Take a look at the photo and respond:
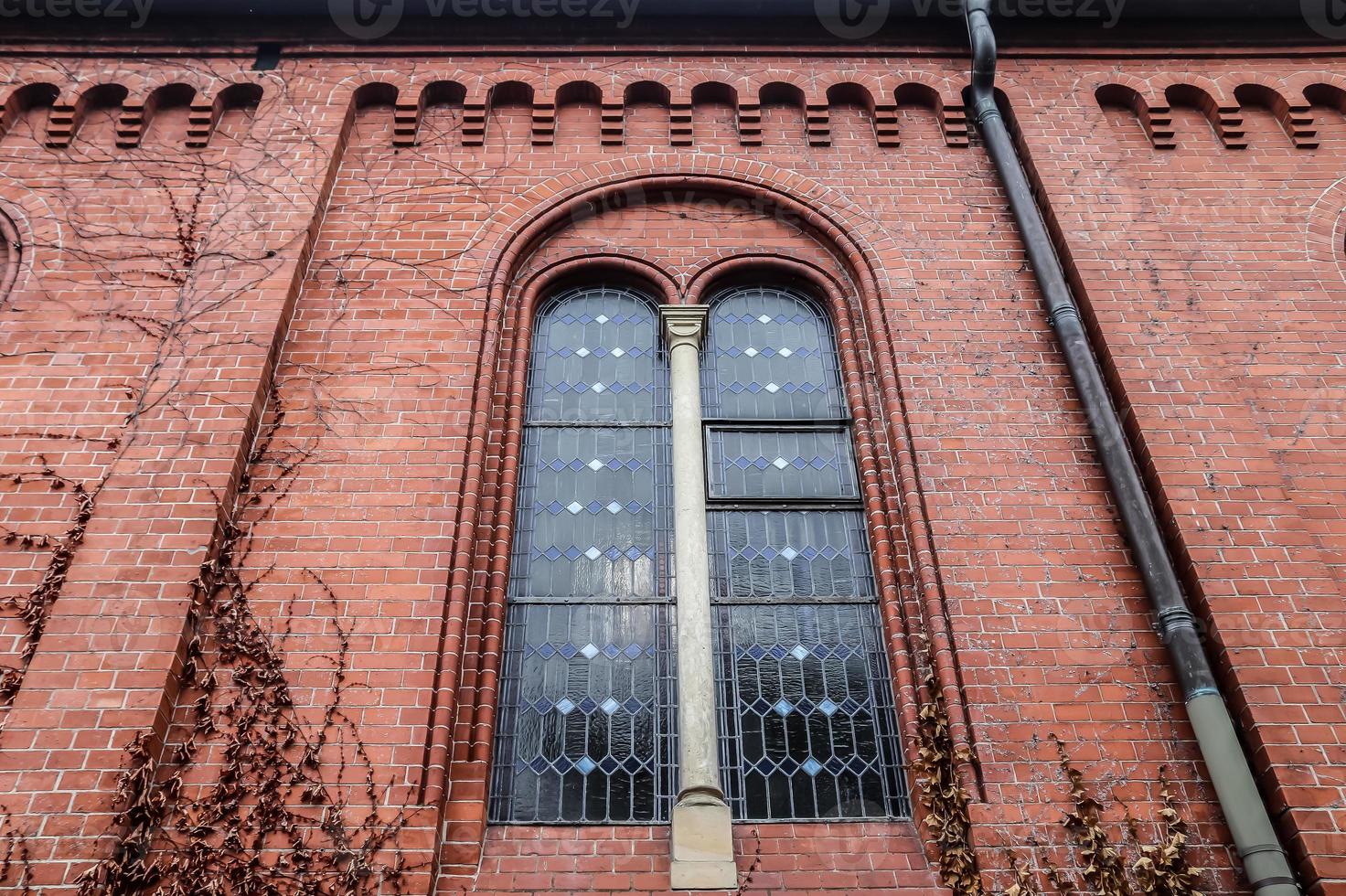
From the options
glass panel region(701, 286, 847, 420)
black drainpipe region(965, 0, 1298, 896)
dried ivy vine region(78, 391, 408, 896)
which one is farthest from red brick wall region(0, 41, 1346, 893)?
glass panel region(701, 286, 847, 420)

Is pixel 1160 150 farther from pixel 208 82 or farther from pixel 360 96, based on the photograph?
pixel 208 82

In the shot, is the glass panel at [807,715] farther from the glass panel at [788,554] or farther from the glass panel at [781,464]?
the glass panel at [781,464]

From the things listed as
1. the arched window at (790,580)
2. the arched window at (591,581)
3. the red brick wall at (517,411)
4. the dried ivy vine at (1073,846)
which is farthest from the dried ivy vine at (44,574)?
the dried ivy vine at (1073,846)

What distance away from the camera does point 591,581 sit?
5.80 m

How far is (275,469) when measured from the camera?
5707 mm

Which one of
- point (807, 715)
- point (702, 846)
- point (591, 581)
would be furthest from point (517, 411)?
point (702, 846)

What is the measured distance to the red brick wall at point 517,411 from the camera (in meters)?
4.74

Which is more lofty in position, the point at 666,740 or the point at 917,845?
the point at 666,740

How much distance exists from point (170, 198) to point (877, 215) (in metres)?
4.60

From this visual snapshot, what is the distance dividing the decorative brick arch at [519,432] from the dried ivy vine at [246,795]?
0.38m

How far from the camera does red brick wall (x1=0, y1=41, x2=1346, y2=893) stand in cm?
474

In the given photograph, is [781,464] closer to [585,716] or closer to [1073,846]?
[585,716]

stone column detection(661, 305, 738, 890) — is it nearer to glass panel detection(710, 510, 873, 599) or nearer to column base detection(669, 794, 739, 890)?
column base detection(669, 794, 739, 890)

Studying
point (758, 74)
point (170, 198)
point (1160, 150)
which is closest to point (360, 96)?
point (170, 198)
